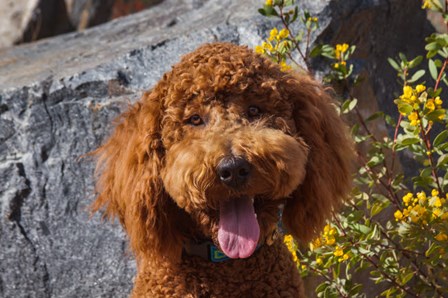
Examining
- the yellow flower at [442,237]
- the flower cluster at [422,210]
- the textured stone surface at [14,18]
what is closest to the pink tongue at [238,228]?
the flower cluster at [422,210]

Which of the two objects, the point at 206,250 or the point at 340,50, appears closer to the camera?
the point at 206,250

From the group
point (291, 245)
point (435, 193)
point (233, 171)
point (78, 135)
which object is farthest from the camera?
point (78, 135)

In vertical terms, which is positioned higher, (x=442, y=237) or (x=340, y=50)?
(x=340, y=50)

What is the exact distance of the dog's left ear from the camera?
2.93m

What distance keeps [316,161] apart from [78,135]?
4.91 ft

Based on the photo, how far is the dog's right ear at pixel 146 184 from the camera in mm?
2877

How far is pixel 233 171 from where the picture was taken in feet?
8.51

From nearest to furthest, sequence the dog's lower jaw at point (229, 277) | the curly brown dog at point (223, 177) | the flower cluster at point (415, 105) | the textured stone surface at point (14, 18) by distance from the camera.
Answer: the curly brown dog at point (223, 177)
the dog's lower jaw at point (229, 277)
the flower cluster at point (415, 105)
the textured stone surface at point (14, 18)

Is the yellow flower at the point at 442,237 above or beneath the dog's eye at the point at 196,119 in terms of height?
beneath

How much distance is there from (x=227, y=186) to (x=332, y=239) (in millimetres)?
831

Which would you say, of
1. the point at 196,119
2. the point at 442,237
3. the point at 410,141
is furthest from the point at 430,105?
the point at 196,119

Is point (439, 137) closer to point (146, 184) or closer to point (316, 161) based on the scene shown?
point (316, 161)

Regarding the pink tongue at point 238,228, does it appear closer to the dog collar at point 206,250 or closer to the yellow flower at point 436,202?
the dog collar at point 206,250

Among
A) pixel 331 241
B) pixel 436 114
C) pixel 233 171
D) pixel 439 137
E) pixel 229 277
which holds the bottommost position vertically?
pixel 331 241
